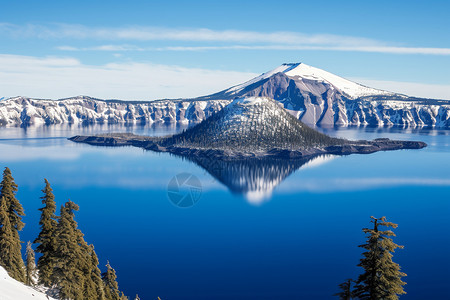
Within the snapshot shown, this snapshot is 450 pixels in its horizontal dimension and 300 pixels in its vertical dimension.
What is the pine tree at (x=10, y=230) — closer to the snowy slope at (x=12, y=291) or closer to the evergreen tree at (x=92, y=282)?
the snowy slope at (x=12, y=291)

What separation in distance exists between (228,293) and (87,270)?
23.7 meters

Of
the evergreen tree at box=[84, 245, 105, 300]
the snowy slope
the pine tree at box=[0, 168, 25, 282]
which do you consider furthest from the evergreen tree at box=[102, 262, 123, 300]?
the snowy slope

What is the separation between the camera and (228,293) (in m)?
55.8

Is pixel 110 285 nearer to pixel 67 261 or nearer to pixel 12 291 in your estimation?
pixel 67 261

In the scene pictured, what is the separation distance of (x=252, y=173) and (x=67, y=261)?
4941 inches

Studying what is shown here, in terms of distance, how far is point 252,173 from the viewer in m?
159

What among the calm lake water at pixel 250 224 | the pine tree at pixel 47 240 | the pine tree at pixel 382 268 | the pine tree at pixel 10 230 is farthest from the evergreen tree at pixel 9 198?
the pine tree at pixel 382 268

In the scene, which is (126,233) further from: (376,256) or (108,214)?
(376,256)

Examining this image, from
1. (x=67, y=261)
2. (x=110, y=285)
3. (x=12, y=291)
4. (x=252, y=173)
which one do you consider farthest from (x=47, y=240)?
(x=252, y=173)

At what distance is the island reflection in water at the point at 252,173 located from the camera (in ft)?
410

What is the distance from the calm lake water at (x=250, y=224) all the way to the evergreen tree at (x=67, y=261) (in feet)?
66.5

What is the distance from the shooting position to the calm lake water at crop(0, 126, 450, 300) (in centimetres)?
5950

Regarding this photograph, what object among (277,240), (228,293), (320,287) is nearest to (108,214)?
(277,240)

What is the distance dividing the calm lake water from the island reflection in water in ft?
2.45
